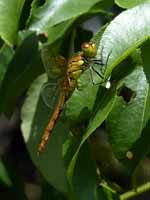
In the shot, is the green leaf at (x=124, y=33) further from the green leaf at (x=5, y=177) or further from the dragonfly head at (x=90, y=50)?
the green leaf at (x=5, y=177)

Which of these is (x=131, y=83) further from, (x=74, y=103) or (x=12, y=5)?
(x=12, y=5)

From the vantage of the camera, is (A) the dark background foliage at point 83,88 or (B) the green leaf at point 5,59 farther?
(B) the green leaf at point 5,59

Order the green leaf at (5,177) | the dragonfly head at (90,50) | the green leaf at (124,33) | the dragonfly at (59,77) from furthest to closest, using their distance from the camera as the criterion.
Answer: the green leaf at (5,177) < the dragonfly at (59,77) < the dragonfly head at (90,50) < the green leaf at (124,33)

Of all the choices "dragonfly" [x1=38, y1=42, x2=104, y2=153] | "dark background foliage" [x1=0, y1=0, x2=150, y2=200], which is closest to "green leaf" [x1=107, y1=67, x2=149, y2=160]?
"dark background foliage" [x1=0, y1=0, x2=150, y2=200]

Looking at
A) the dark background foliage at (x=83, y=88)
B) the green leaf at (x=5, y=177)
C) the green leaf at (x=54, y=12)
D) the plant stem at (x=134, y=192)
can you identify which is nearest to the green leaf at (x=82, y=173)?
the dark background foliage at (x=83, y=88)

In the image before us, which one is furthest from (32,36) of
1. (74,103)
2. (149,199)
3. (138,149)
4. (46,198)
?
(149,199)
